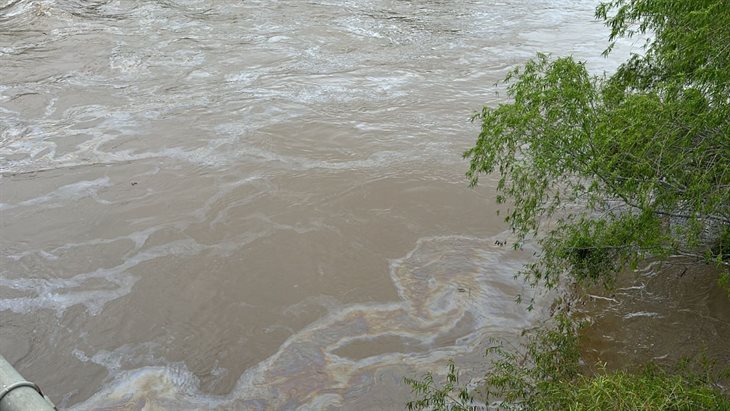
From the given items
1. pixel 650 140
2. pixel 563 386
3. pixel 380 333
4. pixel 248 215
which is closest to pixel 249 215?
pixel 248 215

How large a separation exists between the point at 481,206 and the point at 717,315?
11.4 feet

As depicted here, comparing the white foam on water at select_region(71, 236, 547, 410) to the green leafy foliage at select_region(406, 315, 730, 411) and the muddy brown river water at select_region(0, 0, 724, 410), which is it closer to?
the muddy brown river water at select_region(0, 0, 724, 410)

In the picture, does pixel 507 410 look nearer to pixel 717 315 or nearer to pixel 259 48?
pixel 717 315

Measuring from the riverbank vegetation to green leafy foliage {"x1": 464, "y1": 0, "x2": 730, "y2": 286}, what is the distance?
0.01m

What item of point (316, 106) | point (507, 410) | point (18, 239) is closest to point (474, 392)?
point (507, 410)

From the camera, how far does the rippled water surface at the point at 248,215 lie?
733cm

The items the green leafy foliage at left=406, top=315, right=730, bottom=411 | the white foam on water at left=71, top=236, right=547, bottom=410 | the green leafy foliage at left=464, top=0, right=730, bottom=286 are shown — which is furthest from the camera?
the white foam on water at left=71, top=236, right=547, bottom=410

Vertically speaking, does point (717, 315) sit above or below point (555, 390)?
below

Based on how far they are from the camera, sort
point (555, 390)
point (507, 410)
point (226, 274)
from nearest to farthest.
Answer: point (555, 390)
point (507, 410)
point (226, 274)

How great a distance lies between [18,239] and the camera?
9.39 meters

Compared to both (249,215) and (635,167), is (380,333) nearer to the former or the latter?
(249,215)

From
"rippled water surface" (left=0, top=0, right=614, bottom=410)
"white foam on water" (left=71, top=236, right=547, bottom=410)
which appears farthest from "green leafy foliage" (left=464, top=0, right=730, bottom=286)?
"rippled water surface" (left=0, top=0, right=614, bottom=410)

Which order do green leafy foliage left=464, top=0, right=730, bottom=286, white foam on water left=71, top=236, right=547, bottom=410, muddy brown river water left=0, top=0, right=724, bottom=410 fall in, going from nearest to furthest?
1. green leafy foliage left=464, top=0, right=730, bottom=286
2. white foam on water left=71, top=236, right=547, bottom=410
3. muddy brown river water left=0, top=0, right=724, bottom=410

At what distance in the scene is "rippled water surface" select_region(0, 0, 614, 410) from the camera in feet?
24.0
